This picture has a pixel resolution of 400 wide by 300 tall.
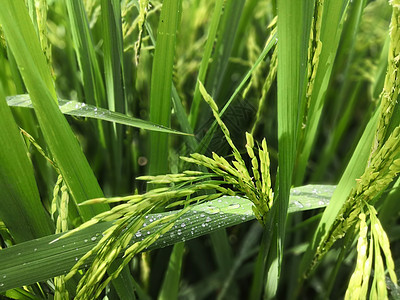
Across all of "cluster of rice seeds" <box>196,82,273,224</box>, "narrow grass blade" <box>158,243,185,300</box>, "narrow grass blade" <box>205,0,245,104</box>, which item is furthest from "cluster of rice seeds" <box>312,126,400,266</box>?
"narrow grass blade" <box>205,0,245,104</box>

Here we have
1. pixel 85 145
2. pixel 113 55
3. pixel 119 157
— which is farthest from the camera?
pixel 85 145

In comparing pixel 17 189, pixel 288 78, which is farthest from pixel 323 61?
pixel 17 189

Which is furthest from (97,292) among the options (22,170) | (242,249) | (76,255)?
(242,249)

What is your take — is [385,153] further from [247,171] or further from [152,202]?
[152,202]

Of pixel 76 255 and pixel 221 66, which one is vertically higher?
pixel 221 66

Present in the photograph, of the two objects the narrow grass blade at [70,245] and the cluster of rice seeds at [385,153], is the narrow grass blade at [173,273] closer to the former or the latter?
the narrow grass blade at [70,245]

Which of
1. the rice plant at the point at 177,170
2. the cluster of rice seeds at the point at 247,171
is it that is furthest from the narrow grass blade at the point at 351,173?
the cluster of rice seeds at the point at 247,171

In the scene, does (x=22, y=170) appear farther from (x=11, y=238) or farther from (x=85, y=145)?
(x=85, y=145)
